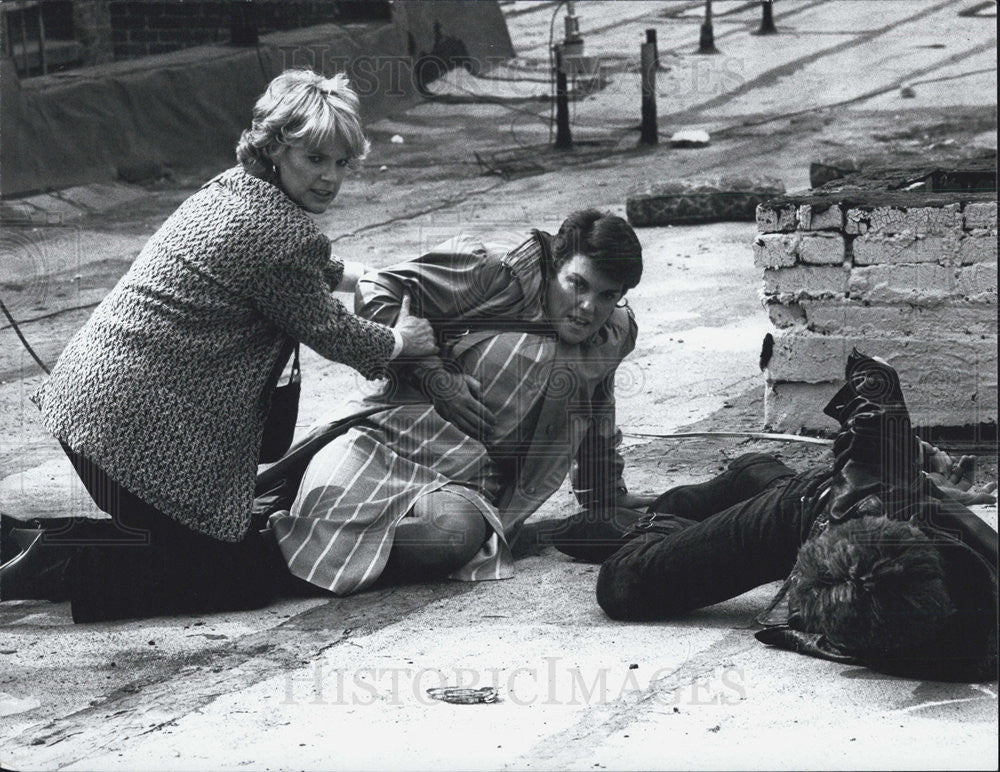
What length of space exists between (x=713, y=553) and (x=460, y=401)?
96 cm

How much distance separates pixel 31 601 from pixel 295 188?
1256mm

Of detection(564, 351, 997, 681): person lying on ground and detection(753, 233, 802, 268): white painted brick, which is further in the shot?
detection(753, 233, 802, 268): white painted brick

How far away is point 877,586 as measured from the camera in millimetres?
2842

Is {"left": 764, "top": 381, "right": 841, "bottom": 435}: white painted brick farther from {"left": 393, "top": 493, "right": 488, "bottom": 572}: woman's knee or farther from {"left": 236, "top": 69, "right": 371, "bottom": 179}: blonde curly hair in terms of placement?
{"left": 236, "top": 69, "right": 371, "bottom": 179}: blonde curly hair

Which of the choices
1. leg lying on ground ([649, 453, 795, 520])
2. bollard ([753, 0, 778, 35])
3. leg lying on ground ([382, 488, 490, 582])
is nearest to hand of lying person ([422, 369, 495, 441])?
A: leg lying on ground ([382, 488, 490, 582])

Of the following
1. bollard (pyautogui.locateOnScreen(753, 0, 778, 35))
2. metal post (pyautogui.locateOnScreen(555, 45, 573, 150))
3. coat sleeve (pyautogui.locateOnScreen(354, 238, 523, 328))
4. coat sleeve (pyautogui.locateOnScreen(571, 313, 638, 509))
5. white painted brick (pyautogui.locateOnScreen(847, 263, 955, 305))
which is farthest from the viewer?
bollard (pyautogui.locateOnScreen(753, 0, 778, 35))

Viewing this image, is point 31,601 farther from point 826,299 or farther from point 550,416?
point 826,299

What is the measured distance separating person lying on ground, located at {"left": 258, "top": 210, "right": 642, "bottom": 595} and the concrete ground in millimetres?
134

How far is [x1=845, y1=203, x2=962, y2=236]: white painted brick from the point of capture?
448 cm

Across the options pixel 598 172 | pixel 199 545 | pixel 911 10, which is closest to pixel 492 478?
pixel 199 545

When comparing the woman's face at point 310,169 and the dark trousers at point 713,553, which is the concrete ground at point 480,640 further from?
the woman's face at point 310,169

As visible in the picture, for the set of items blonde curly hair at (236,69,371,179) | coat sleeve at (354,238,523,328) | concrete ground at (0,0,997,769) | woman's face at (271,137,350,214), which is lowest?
concrete ground at (0,0,997,769)

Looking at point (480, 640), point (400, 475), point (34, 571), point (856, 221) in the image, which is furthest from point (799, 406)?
point (34, 571)

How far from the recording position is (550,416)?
409 centimetres
